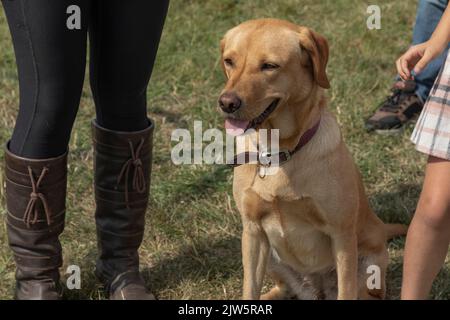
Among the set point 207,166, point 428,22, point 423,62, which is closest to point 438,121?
point 423,62

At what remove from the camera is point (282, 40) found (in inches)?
96.3

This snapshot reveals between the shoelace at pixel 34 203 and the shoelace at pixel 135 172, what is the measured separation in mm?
304

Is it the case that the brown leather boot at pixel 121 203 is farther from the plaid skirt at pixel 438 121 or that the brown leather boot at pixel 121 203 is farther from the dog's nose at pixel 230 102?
the plaid skirt at pixel 438 121

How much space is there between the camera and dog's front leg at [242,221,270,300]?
9.06ft

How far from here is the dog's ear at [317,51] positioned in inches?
96.7

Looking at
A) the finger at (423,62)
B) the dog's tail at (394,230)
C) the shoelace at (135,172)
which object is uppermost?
the finger at (423,62)

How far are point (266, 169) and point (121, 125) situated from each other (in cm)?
56

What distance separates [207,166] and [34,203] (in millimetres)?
1340

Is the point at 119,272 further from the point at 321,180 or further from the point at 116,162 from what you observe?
the point at 321,180

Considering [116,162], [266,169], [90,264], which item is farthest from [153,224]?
[266,169]

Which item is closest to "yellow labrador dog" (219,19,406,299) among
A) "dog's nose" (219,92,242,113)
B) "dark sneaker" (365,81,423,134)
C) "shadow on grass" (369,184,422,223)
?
"dog's nose" (219,92,242,113)

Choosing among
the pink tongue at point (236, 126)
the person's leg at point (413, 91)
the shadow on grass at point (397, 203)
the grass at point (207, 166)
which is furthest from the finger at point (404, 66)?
the person's leg at point (413, 91)

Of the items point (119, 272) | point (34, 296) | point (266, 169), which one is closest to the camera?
point (266, 169)

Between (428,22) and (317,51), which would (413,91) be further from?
(317,51)
